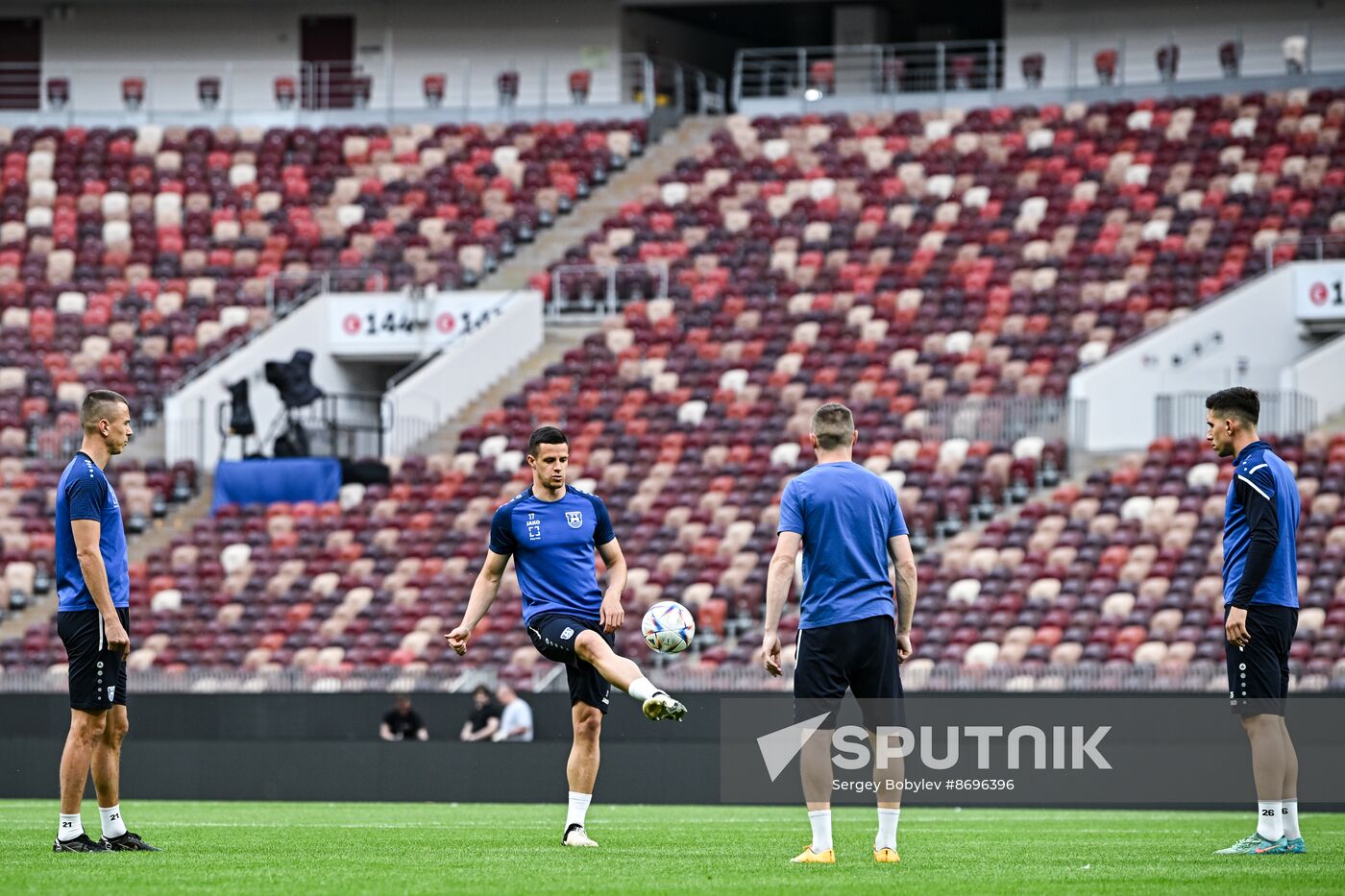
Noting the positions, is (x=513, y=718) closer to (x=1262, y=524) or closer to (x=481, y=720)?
(x=481, y=720)

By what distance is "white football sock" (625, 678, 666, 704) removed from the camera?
9625 millimetres

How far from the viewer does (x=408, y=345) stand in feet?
105

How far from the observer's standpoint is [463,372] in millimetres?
30859

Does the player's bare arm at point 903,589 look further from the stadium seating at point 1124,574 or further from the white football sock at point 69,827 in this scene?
the stadium seating at point 1124,574

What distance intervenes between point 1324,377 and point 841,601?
18474 mm

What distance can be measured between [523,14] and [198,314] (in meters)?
11.0

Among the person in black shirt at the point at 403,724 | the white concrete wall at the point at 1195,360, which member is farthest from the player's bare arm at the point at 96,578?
the white concrete wall at the point at 1195,360

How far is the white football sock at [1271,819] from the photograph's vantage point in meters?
9.79

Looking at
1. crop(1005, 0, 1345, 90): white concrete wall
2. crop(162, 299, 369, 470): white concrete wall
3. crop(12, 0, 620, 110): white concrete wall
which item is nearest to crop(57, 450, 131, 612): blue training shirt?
crop(162, 299, 369, 470): white concrete wall

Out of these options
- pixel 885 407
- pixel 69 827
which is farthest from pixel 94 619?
pixel 885 407

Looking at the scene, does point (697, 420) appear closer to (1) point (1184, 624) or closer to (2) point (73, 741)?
(1) point (1184, 624)

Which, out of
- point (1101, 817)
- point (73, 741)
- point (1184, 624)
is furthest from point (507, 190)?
point (73, 741)

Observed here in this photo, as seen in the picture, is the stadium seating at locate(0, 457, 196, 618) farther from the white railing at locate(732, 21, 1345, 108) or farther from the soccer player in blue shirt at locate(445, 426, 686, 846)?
the soccer player in blue shirt at locate(445, 426, 686, 846)

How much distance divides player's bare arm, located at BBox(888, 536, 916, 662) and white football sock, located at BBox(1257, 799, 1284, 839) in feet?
6.18
